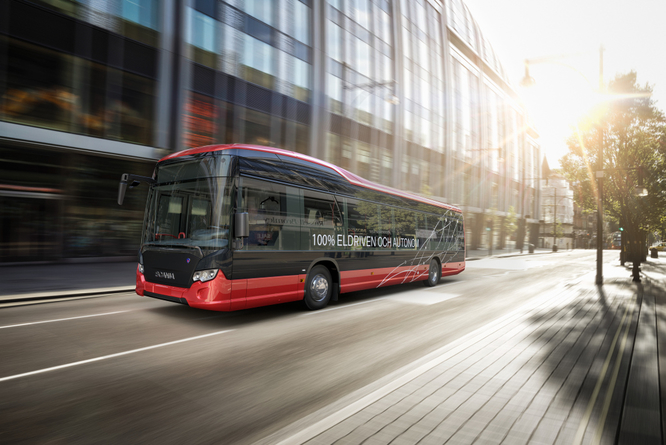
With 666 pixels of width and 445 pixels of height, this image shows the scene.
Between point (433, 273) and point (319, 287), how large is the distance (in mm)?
6140

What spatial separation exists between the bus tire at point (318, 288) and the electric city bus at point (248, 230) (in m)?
0.02

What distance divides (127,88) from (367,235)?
1207cm

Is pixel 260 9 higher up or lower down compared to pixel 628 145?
higher up

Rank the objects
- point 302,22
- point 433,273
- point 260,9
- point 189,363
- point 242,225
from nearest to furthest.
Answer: point 189,363
point 242,225
point 433,273
point 260,9
point 302,22

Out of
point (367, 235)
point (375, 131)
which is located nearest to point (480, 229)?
point (375, 131)

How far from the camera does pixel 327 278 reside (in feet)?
27.9

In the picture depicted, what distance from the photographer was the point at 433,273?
1316 cm

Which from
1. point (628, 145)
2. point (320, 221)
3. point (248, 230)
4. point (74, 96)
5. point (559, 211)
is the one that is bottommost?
point (248, 230)

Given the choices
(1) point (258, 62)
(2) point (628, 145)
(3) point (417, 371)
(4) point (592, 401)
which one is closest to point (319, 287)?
(3) point (417, 371)

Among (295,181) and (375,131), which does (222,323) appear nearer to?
(295,181)

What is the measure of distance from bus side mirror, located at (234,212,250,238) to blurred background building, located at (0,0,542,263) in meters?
11.6

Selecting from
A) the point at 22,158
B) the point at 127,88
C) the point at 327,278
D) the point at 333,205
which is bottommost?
the point at 327,278

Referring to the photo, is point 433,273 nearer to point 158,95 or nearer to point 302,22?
point 158,95

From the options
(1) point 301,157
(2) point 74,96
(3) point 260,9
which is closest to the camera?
(1) point 301,157
